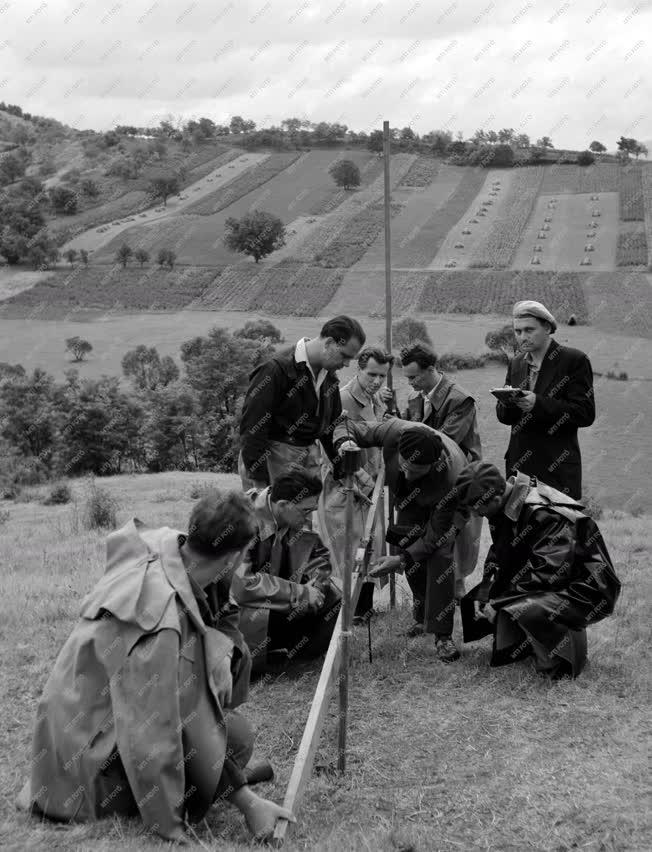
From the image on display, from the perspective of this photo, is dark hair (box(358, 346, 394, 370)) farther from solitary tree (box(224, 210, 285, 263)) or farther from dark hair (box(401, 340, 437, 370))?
solitary tree (box(224, 210, 285, 263))

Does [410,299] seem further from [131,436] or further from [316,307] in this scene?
[131,436]

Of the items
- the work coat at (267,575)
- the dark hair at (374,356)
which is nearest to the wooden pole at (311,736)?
the work coat at (267,575)

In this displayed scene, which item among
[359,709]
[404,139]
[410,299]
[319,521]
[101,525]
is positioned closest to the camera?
[359,709]

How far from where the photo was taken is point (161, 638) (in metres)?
3.65

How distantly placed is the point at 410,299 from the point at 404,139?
142ft

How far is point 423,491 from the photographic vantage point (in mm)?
6059

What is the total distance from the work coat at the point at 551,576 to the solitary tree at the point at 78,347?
43.6 meters

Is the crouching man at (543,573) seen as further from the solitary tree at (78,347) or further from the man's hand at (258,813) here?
the solitary tree at (78,347)

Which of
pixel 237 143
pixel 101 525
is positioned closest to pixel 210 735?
pixel 101 525

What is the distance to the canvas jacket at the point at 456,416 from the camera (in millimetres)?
6379

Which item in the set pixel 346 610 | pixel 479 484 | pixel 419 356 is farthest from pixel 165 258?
pixel 346 610

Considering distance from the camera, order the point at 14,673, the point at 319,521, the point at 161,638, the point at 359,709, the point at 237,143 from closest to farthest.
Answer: the point at 161,638 → the point at 359,709 → the point at 14,673 → the point at 319,521 → the point at 237,143

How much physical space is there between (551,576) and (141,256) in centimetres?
6174

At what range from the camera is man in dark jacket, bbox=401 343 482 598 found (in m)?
6.29
